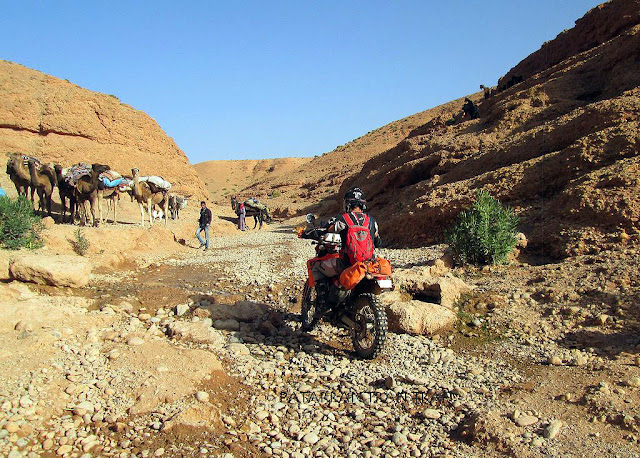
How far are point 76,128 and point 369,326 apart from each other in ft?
94.3

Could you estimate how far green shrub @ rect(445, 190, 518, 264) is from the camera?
8.64 m

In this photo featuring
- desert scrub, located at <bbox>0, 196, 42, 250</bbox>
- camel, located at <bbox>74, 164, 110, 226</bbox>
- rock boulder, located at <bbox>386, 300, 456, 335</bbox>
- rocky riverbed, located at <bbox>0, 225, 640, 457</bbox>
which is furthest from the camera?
camel, located at <bbox>74, 164, 110, 226</bbox>

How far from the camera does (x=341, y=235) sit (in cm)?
555

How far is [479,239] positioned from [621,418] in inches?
215

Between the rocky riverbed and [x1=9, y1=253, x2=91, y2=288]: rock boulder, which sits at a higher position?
[x1=9, y1=253, x2=91, y2=288]: rock boulder

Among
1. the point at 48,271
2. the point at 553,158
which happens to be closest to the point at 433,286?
the point at 48,271

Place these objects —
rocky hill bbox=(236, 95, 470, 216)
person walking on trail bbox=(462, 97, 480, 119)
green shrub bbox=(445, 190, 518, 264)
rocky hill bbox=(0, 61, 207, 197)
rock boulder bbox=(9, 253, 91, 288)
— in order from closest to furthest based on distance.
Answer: rock boulder bbox=(9, 253, 91, 288) → green shrub bbox=(445, 190, 518, 264) → person walking on trail bbox=(462, 97, 480, 119) → rocky hill bbox=(0, 61, 207, 197) → rocky hill bbox=(236, 95, 470, 216)

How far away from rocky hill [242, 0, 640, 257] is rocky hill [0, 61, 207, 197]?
1493cm

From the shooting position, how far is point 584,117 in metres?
13.2

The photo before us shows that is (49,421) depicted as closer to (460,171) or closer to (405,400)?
(405,400)

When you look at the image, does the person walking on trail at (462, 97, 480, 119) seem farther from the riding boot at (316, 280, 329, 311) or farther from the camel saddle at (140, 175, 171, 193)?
the riding boot at (316, 280, 329, 311)

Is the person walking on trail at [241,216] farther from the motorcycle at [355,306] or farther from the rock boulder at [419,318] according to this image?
the rock boulder at [419,318]

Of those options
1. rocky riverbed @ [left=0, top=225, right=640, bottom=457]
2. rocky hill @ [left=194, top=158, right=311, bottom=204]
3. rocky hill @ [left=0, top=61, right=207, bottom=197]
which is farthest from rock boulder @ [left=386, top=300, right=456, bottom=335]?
rocky hill @ [left=194, top=158, right=311, bottom=204]

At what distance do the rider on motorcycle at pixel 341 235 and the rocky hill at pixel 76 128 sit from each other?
25.7 metres
